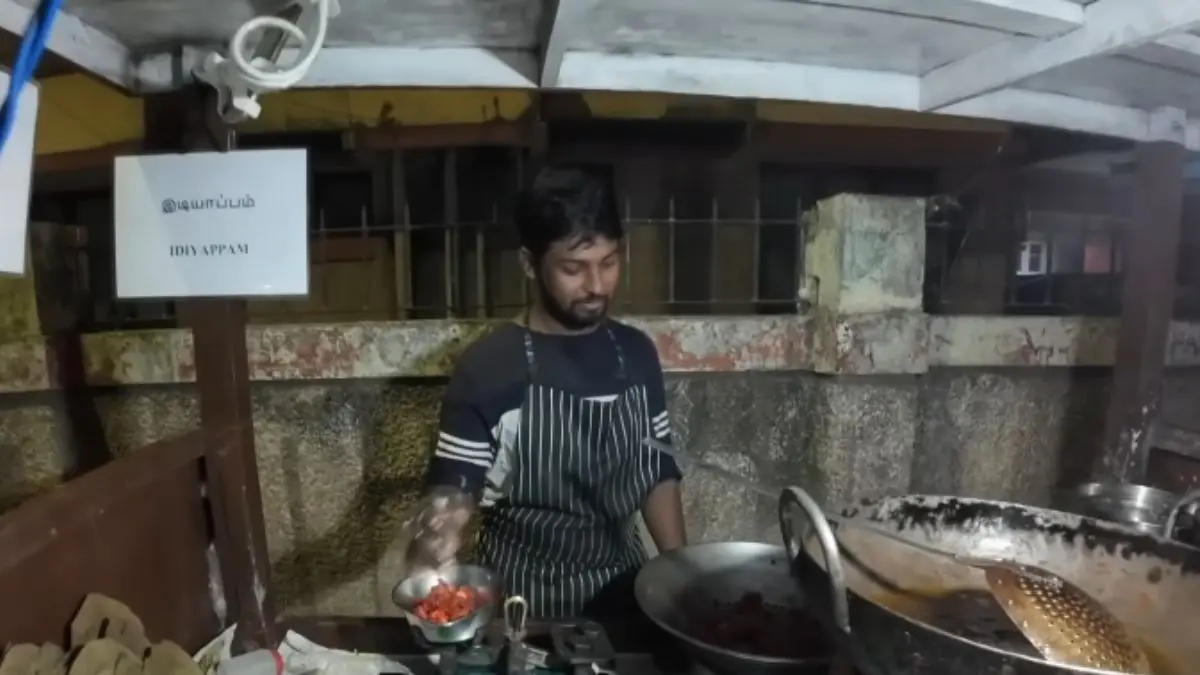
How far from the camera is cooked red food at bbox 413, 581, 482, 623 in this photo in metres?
1.07

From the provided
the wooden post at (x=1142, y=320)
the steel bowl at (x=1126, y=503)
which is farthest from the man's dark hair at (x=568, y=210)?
the wooden post at (x=1142, y=320)

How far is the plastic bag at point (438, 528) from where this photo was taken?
129cm

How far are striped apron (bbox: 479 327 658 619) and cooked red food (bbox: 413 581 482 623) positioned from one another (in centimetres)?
35

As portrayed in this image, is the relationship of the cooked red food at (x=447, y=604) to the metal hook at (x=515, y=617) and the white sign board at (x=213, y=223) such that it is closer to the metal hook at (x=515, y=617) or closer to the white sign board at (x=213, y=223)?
the metal hook at (x=515, y=617)

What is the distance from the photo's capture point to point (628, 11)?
1.15 metres

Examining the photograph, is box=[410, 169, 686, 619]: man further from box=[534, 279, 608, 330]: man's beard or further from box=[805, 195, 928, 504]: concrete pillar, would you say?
box=[805, 195, 928, 504]: concrete pillar

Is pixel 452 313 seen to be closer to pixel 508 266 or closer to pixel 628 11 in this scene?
pixel 508 266

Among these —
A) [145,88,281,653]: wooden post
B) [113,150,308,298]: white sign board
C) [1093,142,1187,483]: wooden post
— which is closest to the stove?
[145,88,281,653]: wooden post

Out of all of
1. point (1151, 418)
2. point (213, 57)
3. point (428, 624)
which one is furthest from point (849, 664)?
point (1151, 418)

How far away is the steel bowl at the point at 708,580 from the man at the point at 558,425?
13.5 inches

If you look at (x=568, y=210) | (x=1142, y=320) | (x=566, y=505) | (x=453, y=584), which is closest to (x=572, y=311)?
(x=568, y=210)

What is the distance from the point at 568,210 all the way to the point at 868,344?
3.28 feet

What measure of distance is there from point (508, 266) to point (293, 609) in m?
1.12

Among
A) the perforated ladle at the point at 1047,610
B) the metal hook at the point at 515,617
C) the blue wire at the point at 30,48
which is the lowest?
the metal hook at the point at 515,617
